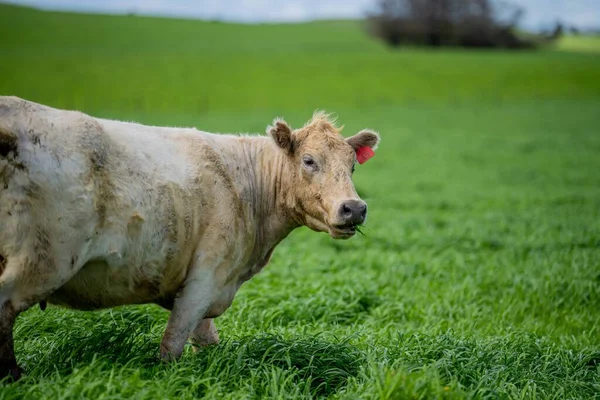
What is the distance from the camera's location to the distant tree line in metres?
87.4

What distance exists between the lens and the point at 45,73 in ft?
147

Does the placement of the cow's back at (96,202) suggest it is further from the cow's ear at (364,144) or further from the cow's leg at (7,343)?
the cow's ear at (364,144)

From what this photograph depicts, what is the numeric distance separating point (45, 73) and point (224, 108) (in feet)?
43.5

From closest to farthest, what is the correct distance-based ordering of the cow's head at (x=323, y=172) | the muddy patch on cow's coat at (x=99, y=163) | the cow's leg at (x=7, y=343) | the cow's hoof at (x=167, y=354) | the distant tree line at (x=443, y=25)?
the cow's leg at (x=7, y=343) < the muddy patch on cow's coat at (x=99, y=163) < the cow's hoof at (x=167, y=354) < the cow's head at (x=323, y=172) < the distant tree line at (x=443, y=25)

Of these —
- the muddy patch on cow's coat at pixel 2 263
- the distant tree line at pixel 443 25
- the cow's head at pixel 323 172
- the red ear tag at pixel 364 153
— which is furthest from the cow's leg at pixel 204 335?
the distant tree line at pixel 443 25

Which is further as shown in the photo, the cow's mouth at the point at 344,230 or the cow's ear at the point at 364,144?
the cow's ear at the point at 364,144

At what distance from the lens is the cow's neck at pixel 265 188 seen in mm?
6453

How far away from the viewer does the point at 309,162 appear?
247 inches

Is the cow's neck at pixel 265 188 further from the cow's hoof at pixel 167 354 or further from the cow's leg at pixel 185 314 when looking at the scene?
the cow's hoof at pixel 167 354

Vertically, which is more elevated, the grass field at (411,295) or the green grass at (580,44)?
the green grass at (580,44)

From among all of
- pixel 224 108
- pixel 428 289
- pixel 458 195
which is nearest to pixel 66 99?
pixel 224 108

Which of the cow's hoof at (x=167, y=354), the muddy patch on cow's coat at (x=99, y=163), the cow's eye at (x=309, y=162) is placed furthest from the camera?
the cow's eye at (x=309, y=162)

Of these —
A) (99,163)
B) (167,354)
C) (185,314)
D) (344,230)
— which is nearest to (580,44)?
(344,230)

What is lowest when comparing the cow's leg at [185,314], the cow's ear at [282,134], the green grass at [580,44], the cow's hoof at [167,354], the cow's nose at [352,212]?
the cow's hoof at [167,354]
